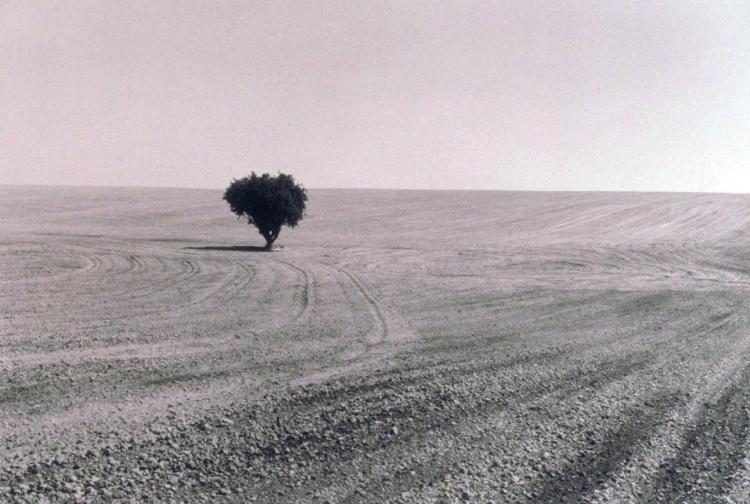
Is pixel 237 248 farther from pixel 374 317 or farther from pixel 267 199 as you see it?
pixel 374 317

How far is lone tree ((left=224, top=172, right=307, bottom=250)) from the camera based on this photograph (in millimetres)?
33812

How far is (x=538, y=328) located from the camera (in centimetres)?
1552

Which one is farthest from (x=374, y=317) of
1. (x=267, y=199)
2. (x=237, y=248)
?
(x=237, y=248)

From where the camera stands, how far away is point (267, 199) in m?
33.7

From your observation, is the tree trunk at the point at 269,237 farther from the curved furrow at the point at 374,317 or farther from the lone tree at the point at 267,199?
the curved furrow at the point at 374,317

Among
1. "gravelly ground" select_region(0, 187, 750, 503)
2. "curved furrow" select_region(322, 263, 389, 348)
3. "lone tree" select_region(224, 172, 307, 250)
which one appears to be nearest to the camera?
"gravelly ground" select_region(0, 187, 750, 503)

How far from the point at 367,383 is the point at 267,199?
79.4ft

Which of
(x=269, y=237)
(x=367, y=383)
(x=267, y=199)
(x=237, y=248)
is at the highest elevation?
(x=267, y=199)

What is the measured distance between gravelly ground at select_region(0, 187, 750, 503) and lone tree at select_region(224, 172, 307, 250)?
7365 mm

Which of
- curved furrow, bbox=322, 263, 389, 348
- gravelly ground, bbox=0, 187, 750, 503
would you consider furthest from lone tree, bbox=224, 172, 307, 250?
curved furrow, bbox=322, 263, 389, 348

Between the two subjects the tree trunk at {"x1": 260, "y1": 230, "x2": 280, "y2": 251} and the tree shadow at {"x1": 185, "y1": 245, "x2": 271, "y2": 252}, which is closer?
the tree shadow at {"x1": 185, "y1": 245, "x2": 271, "y2": 252}

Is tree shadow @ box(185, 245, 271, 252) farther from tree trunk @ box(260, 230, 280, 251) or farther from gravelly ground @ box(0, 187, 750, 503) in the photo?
gravelly ground @ box(0, 187, 750, 503)

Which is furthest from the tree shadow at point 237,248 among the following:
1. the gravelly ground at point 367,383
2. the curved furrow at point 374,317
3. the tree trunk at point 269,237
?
the curved furrow at point 374,317

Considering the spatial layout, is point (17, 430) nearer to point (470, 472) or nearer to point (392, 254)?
point (470, 472)
